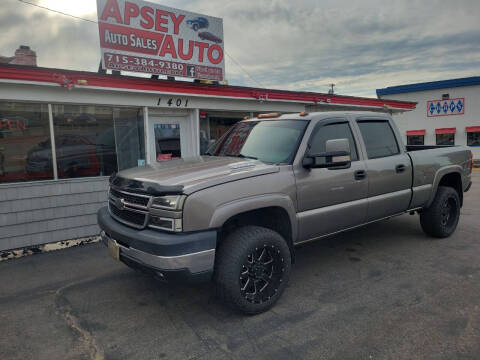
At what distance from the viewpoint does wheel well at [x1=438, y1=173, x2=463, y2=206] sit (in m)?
5.77

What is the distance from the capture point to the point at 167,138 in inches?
314

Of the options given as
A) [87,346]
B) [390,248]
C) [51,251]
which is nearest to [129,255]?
[87,346]

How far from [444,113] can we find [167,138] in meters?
20.7

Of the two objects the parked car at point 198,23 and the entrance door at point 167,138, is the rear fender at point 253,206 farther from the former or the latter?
the parked car at point 198,23

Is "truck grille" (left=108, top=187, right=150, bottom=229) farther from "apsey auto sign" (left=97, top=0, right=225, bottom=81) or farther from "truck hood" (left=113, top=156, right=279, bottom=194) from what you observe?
"apsey auto sign" (left=97, top=0, right=225, bottom=81)

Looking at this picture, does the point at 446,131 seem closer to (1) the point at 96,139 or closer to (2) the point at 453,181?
(2) the point at 453,181

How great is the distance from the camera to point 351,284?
400 cm

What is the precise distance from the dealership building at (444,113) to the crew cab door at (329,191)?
20.7 m

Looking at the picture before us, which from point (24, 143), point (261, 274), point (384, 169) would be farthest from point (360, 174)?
point (24, 143)

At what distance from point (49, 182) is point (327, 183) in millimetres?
4720

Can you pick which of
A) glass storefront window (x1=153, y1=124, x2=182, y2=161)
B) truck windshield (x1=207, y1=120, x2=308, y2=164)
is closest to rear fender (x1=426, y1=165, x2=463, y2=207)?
truck windshield (x1=207, y1=120, x2=308, y2=164)

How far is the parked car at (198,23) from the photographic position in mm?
7848

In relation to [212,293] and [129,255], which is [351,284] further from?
[129,255]

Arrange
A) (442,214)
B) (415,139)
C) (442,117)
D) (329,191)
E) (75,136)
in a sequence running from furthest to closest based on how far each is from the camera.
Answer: (415,139) → (442,117) → (75,136) → (442,214) → (329,191)
